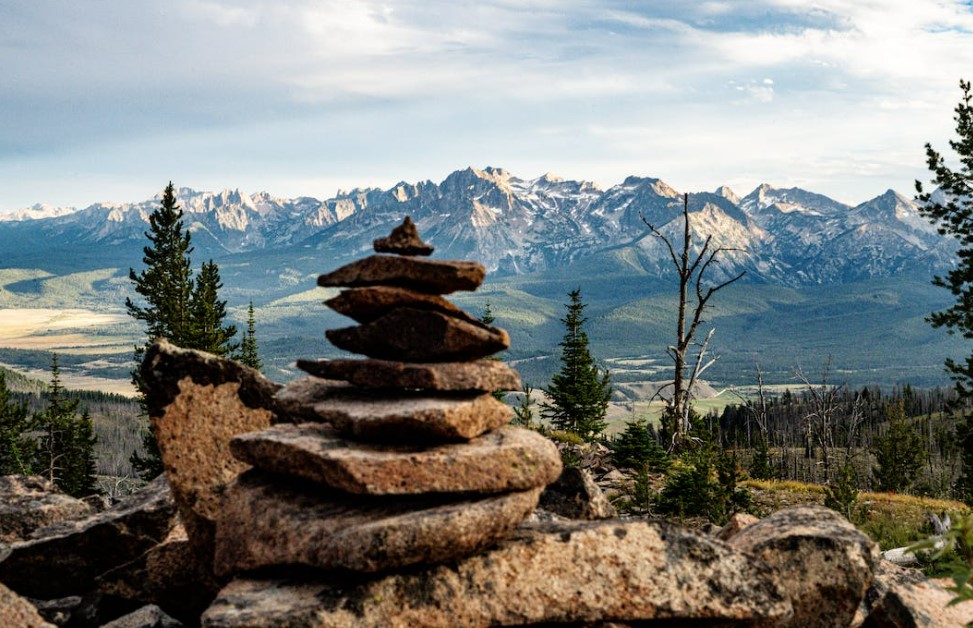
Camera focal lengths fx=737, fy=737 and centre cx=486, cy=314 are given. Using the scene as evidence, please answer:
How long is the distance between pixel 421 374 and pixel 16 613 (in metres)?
7.80

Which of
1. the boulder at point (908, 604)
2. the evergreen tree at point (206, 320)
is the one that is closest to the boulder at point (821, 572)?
the boulder at point (908, 604)

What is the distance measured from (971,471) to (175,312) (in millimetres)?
68917

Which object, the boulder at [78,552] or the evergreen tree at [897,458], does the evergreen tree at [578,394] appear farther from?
the evergreen tree at [897,458]

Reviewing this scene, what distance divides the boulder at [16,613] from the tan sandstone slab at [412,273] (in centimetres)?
738

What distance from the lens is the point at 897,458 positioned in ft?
295

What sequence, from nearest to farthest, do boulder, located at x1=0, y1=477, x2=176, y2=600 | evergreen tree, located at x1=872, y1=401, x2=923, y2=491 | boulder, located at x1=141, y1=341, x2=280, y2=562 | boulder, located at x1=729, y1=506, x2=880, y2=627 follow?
boulder, located at x1=729, y1=506, x2=880, y2=627 < boulder, located at x1=141, y1=341, x2=280, y2=562 < boulder, located at x1=0, y1=477, x2=176, y2=600 < evergreen tree, located at x1=872, y1=401, x2=923, y2=491

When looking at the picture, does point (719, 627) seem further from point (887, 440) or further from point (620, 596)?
point (887, 440)

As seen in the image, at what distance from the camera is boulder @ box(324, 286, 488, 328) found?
44.7 feet

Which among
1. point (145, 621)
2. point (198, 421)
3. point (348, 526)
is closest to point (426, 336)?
point (348, 526)

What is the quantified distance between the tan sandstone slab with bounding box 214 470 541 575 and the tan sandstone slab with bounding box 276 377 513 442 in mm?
1085

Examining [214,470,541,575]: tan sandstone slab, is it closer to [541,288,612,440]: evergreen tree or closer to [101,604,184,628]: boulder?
[101,604,184,628]: boulder

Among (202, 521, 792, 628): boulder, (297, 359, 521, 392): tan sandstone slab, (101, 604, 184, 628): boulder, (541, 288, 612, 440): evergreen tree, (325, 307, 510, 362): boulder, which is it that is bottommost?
(541, 288, 612, 440): evergreen tree

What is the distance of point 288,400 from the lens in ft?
46.6

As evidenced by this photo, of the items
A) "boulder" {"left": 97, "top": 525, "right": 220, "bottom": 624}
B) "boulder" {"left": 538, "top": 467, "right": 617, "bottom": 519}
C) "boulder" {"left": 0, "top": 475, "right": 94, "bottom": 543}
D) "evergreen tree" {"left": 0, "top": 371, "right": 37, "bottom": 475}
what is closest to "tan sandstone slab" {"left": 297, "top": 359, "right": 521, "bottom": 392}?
"boulder" {"left": 538, "top": 467, "right": 617, "bottom": 519}
